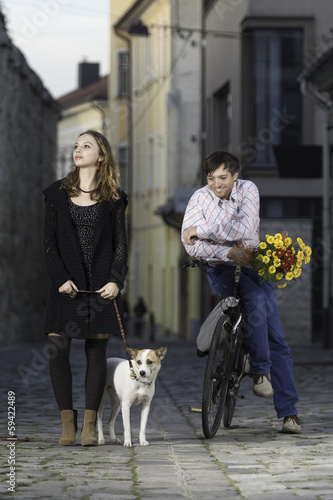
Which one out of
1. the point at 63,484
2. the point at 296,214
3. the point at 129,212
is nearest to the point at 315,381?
the point at 63,484

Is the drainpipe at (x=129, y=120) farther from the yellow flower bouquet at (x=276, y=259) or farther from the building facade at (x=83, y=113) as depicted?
the yellow flower bouquet at (x=276, y=259)

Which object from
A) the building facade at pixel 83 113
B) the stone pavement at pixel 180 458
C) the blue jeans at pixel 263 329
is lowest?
the stone pavement at pixel 180 458

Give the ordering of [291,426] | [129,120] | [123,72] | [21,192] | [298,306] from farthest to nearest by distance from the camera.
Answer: [123,72]
[129,120]
[21,192]
[298,306]
[291,426]

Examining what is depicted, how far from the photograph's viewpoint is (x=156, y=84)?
134 feet

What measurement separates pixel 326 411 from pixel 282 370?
4.95 feet

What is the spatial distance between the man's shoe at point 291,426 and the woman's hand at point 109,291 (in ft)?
4.71

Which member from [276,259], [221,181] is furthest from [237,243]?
[221,181]

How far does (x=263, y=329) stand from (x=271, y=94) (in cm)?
1919

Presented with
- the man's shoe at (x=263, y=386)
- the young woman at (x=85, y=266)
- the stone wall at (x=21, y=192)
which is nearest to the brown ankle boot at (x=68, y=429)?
the young woman at (x=85, y=266)

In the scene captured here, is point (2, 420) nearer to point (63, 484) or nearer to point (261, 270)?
point (261, 270)

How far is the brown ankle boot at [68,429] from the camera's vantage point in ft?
22.8

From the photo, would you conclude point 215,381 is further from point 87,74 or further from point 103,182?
point 87,74

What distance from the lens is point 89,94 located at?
6078 centimetres

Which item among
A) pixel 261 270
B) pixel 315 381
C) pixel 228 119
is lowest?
pixel 315 381
